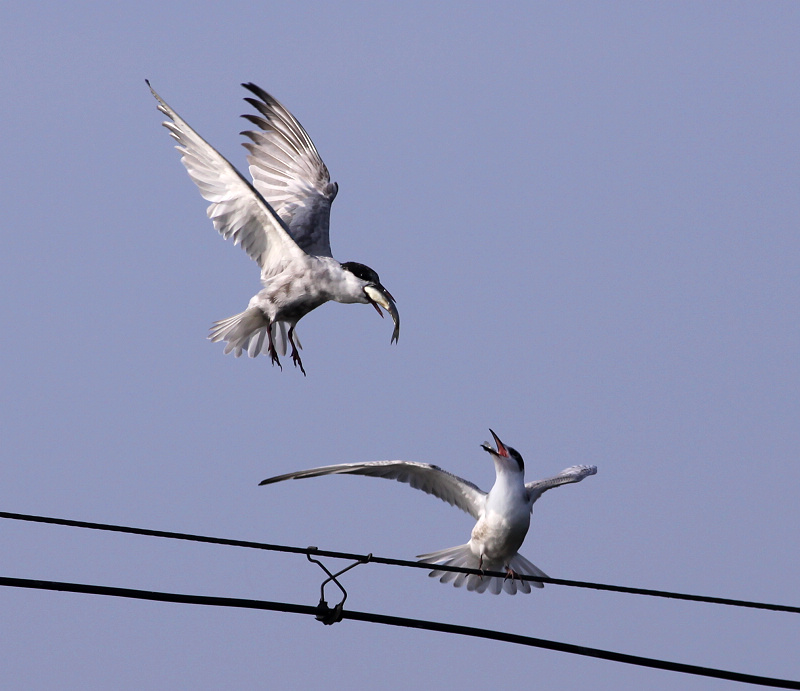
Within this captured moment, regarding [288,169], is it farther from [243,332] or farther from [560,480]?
[560,480]

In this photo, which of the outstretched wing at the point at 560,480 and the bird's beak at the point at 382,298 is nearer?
the outstretched wing at the point at 560,480

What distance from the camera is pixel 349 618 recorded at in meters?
6.26

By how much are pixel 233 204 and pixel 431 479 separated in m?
3.64

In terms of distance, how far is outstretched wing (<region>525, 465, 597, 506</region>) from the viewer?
34.7ft

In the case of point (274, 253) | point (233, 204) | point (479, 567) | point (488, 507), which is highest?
point (233, 204)

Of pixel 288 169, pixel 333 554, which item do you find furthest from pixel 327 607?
pixel 288 169

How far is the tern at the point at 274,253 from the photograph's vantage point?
38.5ft

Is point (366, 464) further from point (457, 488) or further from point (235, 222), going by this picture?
point (235, 222)

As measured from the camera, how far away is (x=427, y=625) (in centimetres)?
593

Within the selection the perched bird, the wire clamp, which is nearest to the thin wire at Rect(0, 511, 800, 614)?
the wire clamp

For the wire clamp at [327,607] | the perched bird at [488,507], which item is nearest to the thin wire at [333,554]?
the wire clamp at [327,607]

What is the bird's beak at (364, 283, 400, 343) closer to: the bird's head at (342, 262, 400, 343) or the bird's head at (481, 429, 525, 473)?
the bird's head at (342, 262, 400, 343)

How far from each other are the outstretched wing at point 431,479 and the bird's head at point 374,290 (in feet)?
5.73

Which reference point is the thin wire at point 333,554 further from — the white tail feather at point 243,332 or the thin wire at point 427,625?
the white tail feather at point 243,332
